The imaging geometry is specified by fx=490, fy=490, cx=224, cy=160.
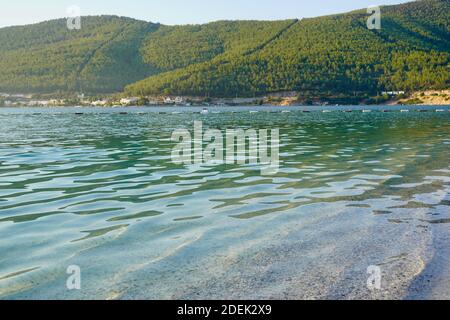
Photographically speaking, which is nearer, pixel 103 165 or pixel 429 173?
pixel 429 173

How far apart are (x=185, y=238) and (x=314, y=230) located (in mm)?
2685

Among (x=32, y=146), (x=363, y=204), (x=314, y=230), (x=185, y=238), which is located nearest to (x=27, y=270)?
(x=185, y=238)

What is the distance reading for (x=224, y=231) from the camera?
33.3 feet

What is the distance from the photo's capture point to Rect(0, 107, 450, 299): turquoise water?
23.7 feet

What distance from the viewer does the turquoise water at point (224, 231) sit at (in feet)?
23.7

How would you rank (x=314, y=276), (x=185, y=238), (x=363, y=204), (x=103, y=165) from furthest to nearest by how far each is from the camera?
(x=103, y=165) < (x=363, y=204) < (x=185, y=238) < (x=314, y=276)

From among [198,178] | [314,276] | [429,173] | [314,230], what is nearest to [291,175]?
[198,178]

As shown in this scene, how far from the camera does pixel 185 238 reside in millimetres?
9617

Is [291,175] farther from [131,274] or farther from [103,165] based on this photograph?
[131,274]

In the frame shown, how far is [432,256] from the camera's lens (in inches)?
325
